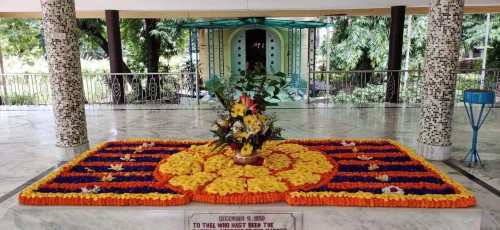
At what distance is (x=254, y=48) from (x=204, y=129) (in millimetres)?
6267

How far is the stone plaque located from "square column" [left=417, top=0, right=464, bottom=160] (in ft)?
7.71

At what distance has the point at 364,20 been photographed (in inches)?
535

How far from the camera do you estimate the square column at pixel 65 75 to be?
403 centimetres

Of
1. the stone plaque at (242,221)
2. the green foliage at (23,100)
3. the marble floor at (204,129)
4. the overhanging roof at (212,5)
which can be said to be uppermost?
the overhanging roof at (212,5)

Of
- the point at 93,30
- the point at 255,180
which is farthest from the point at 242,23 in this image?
the point at 255,180

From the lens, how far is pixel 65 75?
4141 mm

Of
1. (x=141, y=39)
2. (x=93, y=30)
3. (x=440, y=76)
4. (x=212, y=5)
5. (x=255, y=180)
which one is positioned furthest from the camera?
(x=141, y=39)

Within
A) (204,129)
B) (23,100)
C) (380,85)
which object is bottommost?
(204,129)

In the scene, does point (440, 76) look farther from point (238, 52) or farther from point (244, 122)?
point (238, 52)

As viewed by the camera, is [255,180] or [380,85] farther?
[380,85]

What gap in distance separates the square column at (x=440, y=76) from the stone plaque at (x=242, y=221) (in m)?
2.35

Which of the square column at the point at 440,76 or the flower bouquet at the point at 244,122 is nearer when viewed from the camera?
the flower bouquet at the point at 244,122

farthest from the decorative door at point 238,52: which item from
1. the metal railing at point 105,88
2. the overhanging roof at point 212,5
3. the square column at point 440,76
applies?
the square column at point 440,76

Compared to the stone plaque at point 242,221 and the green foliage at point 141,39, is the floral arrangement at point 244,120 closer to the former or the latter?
the stone plaque at point 242,221
